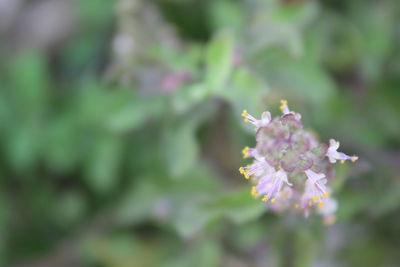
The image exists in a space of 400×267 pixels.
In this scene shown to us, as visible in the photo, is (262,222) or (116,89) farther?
(116,89)

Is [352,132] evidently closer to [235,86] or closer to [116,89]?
[235,86]

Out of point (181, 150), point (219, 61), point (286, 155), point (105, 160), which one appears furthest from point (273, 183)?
point (105, 160)

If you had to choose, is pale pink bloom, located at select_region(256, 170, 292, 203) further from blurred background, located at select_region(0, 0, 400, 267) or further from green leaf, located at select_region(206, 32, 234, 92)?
green leaf, located at select_region(206, 32, 234, 92)

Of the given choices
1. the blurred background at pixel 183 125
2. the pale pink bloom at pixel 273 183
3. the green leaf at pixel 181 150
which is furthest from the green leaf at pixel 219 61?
the pale pink bloom at pixel 273 183

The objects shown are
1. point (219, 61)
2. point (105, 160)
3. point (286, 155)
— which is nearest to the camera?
point (286, 155)

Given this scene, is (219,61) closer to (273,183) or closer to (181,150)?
(181,150)

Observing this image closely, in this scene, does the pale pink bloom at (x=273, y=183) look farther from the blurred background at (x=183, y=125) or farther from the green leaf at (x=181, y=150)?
the green leaf at (x=181, y=150)

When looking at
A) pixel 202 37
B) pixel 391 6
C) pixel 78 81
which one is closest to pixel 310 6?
pixel 391 6

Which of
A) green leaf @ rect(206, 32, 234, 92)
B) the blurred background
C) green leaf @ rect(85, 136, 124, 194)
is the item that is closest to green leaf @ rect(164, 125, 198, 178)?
the blurred background
